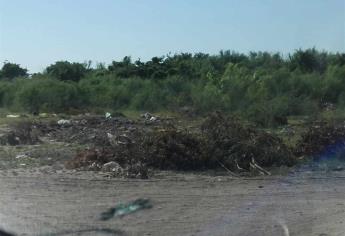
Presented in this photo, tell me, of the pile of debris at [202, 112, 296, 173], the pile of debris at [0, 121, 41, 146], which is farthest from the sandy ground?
the pile of debris at [0, 121, 41, 146]

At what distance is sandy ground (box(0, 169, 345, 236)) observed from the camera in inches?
372

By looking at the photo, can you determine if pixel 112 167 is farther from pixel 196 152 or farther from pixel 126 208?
pixel 126 208

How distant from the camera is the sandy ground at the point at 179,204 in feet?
31.0

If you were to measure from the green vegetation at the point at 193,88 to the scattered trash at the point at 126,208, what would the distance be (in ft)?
75.7

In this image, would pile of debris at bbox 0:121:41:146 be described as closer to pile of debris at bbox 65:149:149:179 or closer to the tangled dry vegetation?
the tangled dry vegetation

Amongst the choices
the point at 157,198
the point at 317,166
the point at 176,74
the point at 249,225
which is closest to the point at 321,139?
the point at 317,166

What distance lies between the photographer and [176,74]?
6141 cm

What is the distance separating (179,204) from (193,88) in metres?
39.0

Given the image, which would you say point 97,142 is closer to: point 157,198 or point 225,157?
point 225,157

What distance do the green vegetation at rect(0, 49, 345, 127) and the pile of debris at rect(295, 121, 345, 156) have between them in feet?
48.8

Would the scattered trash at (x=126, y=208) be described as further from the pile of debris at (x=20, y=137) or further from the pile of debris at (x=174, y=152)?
the pile of debris at (x=20, y=137)

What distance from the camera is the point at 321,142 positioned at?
62.8ft

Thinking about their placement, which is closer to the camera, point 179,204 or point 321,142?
point 179,204

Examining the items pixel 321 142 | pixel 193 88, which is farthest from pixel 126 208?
pixel 193 88
